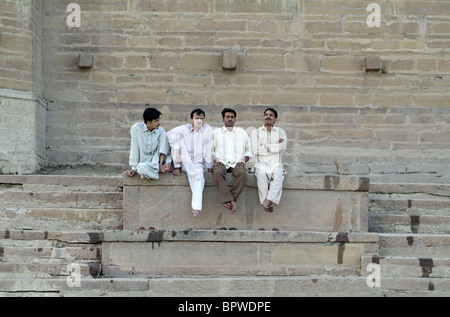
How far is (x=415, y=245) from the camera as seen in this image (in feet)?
31.4

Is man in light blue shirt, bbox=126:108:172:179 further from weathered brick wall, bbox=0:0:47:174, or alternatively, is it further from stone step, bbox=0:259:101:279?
weathered brick wall, bbox=0:0:47:174

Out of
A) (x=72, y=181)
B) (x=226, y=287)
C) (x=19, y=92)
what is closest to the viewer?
(x=226, y=287)

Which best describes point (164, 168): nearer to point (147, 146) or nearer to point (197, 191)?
point (147, 146)

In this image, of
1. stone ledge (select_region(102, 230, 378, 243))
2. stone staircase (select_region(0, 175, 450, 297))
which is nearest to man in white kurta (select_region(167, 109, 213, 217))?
stone ledge (select_region(102, 230, 378, 243))

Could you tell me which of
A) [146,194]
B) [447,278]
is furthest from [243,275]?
[447,278]

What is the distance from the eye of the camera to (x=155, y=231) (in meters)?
9.34

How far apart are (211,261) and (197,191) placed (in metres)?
0.78

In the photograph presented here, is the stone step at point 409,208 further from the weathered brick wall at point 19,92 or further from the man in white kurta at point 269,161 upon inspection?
the weathered brick wall at point 19,92

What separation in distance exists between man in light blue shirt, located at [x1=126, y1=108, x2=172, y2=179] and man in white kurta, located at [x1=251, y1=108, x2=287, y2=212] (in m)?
1.04

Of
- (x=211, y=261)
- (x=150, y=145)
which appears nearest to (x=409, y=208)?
(x=211, y=261)

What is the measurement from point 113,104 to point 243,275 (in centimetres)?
437

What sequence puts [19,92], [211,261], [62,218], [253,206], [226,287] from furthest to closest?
[19,92], [62,218], [253,206], [211,261], [226,287]

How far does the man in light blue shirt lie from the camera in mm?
9891

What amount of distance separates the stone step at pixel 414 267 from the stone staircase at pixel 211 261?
0.03 feet
